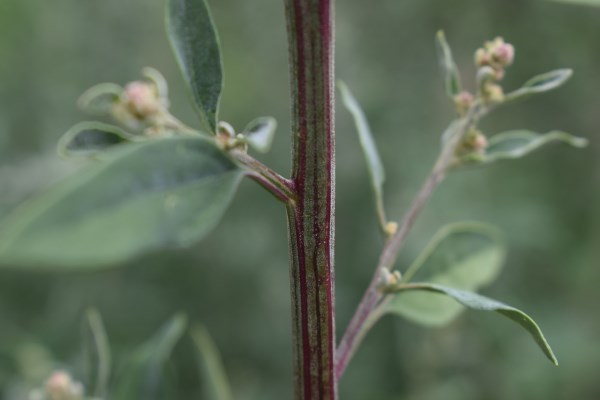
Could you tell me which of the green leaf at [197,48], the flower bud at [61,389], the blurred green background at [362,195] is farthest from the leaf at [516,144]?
the blurred green background at [362,195]

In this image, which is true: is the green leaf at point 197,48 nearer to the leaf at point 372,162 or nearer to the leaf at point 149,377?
the leaf at point 372,162

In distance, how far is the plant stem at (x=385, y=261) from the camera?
3.25ft

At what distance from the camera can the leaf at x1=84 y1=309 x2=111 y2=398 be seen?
4.08ft

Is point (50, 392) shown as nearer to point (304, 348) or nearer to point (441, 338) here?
point (304, 348)

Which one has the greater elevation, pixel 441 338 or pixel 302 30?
pixel 302 30

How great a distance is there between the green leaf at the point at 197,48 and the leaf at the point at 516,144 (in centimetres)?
46

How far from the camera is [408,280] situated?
4.21 ft

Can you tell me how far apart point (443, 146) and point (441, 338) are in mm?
1518

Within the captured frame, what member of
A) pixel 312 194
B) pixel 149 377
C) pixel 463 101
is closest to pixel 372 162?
pixel 463 101

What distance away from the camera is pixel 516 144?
119 cm

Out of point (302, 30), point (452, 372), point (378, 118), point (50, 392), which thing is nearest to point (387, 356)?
point (452, 372)

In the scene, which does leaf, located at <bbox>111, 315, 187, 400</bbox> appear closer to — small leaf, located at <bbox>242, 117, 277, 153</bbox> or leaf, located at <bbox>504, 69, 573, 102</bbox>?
small leaf, located at <bbox>242, 117, 277, 153</bbox>

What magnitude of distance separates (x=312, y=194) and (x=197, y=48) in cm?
20

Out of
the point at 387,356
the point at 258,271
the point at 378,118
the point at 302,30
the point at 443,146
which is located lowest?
the point at 387,356
